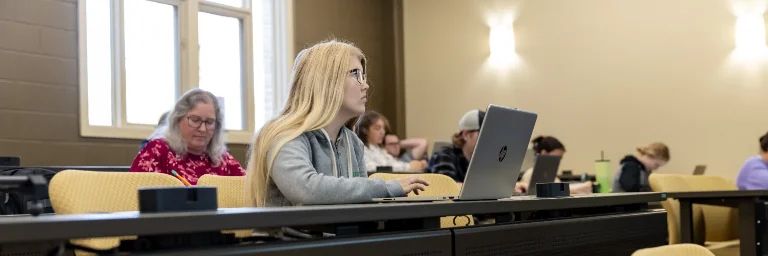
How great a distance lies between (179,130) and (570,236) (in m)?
2.08

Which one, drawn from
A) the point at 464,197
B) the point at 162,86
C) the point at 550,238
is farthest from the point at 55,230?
→ the point at 162,86

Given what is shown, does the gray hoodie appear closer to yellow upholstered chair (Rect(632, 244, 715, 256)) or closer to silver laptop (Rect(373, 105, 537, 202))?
silver laptop (Rect(373, 105, 537, 202))

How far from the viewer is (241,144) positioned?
6.46 metres

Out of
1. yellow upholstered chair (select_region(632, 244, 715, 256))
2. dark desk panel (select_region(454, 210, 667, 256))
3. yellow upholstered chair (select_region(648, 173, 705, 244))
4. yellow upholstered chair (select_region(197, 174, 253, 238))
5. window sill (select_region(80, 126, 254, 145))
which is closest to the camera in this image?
yellow upholstered chair (select_region(632, 244, 715, 256))

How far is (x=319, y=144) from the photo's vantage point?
213 cm

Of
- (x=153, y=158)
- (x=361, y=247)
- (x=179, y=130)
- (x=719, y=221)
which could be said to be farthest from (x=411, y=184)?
(x=719, y=221)

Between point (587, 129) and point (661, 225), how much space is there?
4634 mm

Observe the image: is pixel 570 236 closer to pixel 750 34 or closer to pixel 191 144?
pixel 191 144

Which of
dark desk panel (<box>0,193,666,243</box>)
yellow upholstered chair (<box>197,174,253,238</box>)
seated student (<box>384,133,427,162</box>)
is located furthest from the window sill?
dark desk panel (<box>0,193,666,243</box>)

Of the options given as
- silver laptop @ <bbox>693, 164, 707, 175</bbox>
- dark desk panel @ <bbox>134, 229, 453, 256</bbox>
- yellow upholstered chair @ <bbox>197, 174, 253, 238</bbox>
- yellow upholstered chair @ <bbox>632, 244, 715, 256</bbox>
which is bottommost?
silver laptop @ <bbox>693, 164, 707, 175</bbox>

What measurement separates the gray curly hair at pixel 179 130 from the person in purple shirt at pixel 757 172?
3.39 m

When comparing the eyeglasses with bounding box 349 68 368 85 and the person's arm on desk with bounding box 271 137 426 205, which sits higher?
the eyeglasses with bounding box 349 68 368 85

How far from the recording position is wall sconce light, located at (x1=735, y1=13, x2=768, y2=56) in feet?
20.9

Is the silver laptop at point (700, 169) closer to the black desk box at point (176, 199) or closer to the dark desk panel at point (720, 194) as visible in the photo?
the dark desk panel at point (720, 194)
